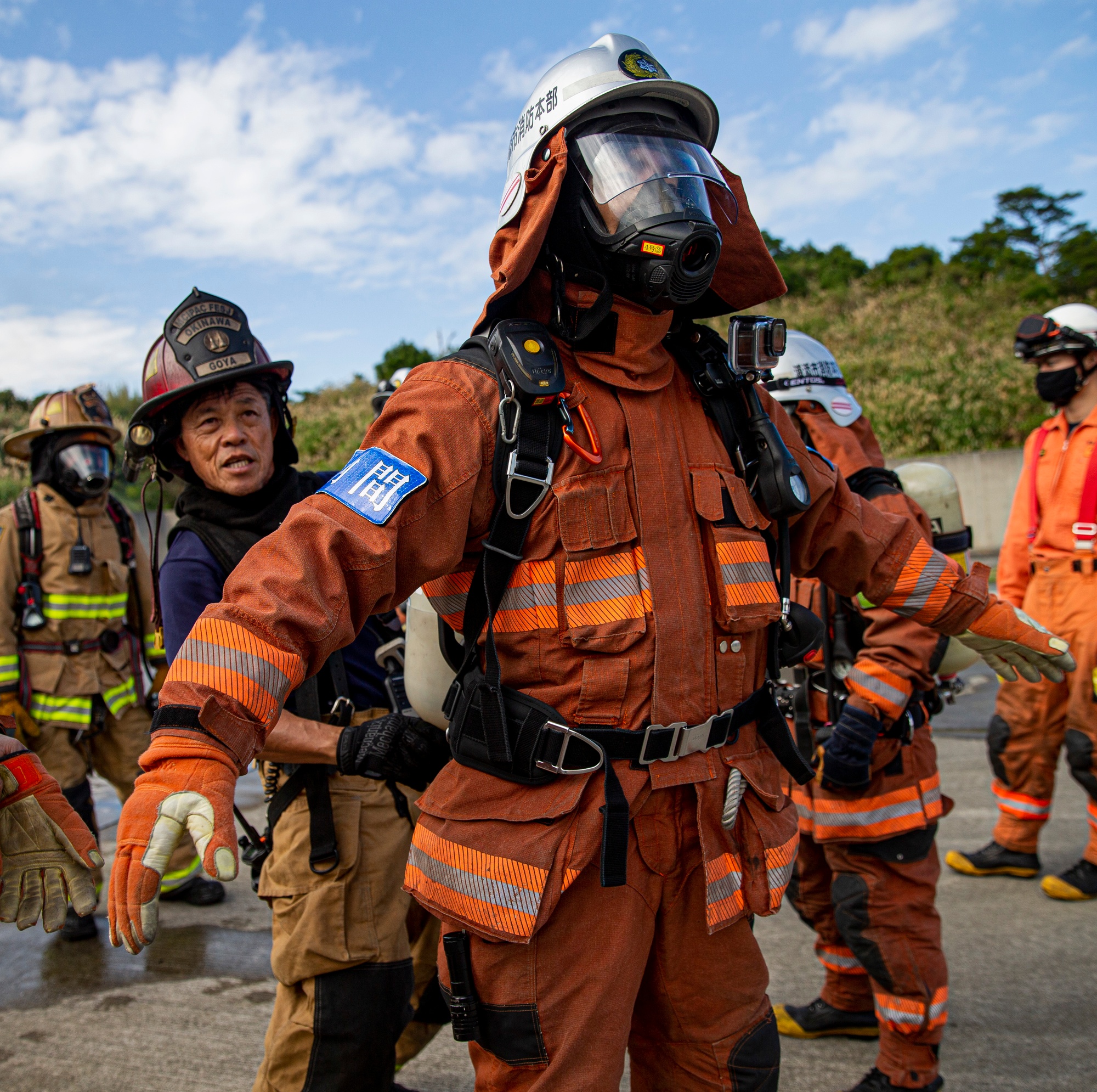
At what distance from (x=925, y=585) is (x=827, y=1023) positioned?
6.15ft

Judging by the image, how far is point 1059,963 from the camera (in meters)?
3.60

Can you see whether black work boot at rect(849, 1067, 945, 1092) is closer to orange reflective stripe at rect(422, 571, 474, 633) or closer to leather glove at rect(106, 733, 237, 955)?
orange reflective stripe at rect(422, 571, 474, 633)

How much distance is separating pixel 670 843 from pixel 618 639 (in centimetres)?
43

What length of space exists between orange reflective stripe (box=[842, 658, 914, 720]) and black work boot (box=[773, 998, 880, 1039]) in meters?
1.17

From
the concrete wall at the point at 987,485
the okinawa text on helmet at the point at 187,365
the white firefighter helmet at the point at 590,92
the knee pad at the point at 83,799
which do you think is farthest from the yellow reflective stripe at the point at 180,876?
the concrete wall at the point at 987,485

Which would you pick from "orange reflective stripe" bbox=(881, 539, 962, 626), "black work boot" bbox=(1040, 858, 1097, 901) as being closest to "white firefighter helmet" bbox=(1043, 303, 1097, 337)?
"black work boot" bbox=(1040, 858, 1097, 901)

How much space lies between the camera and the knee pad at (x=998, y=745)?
183 inches

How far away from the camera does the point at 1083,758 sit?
13.8ft

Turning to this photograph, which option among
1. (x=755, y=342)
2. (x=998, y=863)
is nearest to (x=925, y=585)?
(x=755, y=342)

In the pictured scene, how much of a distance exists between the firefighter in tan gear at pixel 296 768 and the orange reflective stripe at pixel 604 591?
2.81ft

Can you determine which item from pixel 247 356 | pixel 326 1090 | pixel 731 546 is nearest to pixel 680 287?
pixel 731 546

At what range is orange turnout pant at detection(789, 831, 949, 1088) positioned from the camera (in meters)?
2.79

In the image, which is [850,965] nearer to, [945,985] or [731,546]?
[945,985]

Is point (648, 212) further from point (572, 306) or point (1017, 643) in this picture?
point (1017, 643)
